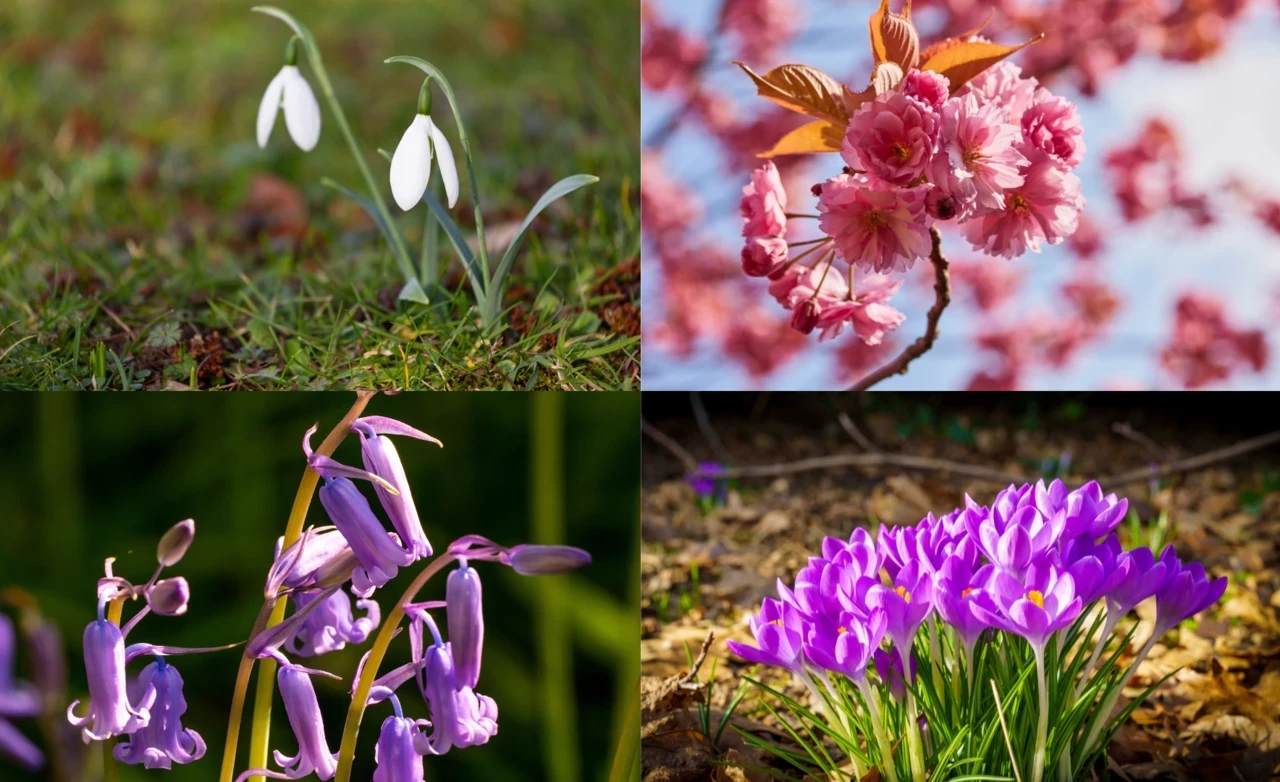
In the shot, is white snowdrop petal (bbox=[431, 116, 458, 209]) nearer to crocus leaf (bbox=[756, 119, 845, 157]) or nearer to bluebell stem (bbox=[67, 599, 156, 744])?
crocus leaf (bbox=[756, 119, 845, 157])

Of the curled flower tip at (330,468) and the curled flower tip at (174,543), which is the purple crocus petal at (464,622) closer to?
the curled flower tip at (330,468)

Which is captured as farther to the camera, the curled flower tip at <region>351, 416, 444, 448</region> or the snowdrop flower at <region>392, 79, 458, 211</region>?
the snowdrop flower at <region>392, 79, 458, 211</region>

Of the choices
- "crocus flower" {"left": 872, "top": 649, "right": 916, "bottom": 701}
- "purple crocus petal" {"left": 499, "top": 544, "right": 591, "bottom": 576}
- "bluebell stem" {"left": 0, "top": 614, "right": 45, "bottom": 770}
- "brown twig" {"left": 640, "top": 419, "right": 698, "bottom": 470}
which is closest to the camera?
"bluebell stem" {"left": 0, "top": 614, "right": 45, "bottom": 770}

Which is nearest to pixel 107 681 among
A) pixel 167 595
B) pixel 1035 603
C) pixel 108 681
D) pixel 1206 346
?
pixel 108 681

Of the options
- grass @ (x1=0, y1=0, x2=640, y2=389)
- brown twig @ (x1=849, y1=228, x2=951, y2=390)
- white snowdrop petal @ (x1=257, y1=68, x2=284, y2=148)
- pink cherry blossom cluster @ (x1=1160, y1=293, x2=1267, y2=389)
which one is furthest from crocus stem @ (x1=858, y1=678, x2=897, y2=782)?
pink cherry blossom cluster @ (x1=1160, y1=293, x2=1267, y2=389)

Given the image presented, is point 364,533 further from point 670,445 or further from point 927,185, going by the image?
point 670,445

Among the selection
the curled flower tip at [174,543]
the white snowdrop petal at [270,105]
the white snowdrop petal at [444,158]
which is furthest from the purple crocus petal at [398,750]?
the white snowdrop petal at [270,105]
